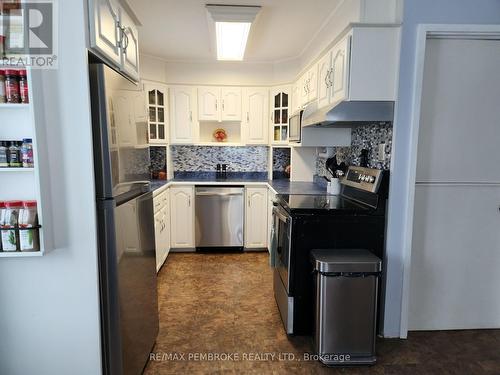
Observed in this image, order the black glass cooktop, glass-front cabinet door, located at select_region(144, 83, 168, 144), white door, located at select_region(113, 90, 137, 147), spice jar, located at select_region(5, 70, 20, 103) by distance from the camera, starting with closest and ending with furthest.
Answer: spice jar, located at select_region(5, 70, 20, 103) < white door, located at select_region(113, 90, 137, 147) < the black glass cooktop < glass-front cabinet door, located at select_region(144, 83, 168, 144)

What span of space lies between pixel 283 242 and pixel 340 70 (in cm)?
130

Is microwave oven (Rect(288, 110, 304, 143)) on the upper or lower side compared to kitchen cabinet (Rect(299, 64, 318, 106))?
lower

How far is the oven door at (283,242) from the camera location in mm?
2249

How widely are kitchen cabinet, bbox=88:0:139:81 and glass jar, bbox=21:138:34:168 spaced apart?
0.50 metres

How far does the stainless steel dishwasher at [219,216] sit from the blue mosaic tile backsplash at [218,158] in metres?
0.73

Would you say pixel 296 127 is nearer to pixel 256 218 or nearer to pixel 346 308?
pixel 256 218

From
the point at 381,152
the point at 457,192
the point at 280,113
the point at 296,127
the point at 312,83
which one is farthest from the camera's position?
the point at 280,113

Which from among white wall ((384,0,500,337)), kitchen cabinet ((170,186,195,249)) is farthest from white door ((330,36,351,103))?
kitchen cabinet ((170,186,195,249))

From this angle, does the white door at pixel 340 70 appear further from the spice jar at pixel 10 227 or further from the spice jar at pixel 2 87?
the spice jar at pixel 10 227

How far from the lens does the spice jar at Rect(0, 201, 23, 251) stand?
1369 millimetres

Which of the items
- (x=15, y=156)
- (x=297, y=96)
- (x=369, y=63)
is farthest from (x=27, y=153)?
(x=297, y=96)

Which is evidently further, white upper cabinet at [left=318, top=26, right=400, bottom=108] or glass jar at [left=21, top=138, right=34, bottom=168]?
white upper cabinet at [left=318, top=26, right=400, bottom=108]

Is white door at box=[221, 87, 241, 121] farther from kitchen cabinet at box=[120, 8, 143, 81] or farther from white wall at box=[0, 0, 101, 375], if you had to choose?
white wall at box=[0, 0, 101, 375]

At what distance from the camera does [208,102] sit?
165 inches
